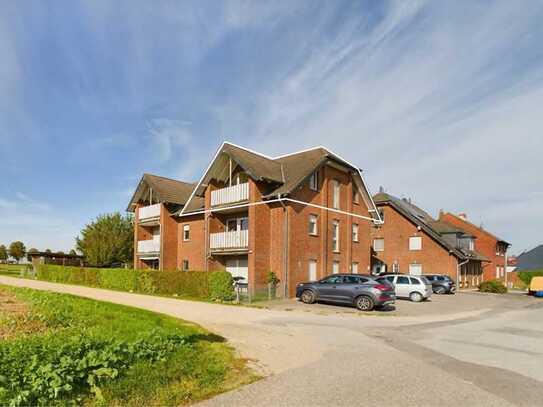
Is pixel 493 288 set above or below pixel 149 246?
below

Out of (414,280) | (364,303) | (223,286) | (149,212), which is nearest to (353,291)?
(364,303)

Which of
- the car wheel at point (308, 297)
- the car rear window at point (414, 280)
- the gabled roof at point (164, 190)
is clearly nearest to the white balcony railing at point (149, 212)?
the gabled roof at point (164, 190)

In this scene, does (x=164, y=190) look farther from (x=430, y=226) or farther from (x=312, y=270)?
(x=430, y=226)

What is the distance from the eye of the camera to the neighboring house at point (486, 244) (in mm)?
49562

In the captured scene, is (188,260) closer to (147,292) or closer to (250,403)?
(147,292)

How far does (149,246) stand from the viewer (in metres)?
32.4

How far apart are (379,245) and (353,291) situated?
2317 centimetres

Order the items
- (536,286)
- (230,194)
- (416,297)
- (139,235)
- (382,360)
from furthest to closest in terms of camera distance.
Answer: (139,235) → (536,286) → (230,194) → (416,297) → (382,360)

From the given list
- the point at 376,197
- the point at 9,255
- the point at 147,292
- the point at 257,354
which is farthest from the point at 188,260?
the point at 9,255

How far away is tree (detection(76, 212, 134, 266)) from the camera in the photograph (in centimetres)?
3950

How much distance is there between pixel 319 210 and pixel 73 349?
69.1 feet

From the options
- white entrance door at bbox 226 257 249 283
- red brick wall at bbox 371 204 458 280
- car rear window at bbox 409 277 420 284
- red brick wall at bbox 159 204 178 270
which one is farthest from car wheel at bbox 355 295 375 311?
red brick wall at bbox 371 204 458 280

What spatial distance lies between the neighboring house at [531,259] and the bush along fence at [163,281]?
241 feet

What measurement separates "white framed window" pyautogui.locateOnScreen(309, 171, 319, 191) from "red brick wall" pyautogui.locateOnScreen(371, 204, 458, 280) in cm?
1580
